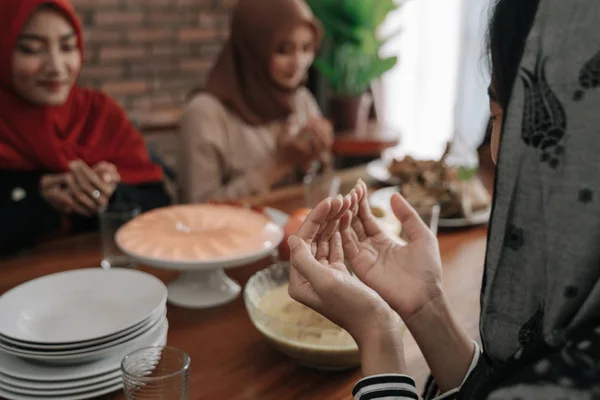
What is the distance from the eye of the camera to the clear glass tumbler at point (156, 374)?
681mm

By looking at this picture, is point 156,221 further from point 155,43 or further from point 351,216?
point 155,43

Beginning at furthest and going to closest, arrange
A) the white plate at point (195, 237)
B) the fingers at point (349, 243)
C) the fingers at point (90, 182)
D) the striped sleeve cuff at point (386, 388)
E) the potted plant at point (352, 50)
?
the potted plant at point (352, 50) → the fingers at point (90, 182) → the white plate at point (195, 237) → the fingers at point (349, 243) → the striped sleeve cuff at point (386, 388)

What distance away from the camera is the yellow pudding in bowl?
826 mm

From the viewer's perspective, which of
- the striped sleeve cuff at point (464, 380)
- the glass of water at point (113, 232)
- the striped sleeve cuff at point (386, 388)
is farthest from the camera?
the glass of water at point (113, 232)

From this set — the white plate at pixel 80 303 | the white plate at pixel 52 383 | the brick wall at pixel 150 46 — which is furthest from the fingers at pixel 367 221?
the brick wall at pixel 150 46

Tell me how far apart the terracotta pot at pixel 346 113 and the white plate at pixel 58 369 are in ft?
8.67

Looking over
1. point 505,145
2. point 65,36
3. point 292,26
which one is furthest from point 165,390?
point 292,26

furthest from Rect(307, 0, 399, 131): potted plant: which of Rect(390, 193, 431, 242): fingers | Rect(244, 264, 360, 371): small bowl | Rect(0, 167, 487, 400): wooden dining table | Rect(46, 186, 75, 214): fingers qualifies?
Rect(244, 264, 360, 371): small bowl

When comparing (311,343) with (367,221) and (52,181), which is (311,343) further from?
(52,181)

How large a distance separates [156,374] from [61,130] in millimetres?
1133

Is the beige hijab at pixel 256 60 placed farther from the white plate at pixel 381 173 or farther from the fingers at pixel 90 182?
the fingers at pixel 90 182

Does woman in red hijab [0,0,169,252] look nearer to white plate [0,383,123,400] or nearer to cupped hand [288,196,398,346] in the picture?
white plate [0,383,123,400]

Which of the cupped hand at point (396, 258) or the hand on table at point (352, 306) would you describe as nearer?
the hand on table at point (352, 306)

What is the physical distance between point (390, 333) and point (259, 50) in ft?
5.11
